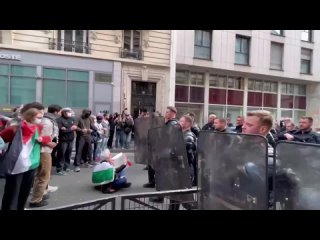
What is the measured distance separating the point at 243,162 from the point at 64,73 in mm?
17170

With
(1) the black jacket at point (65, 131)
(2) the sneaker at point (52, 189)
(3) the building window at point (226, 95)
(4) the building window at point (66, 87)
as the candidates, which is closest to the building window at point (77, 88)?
(4) the building window at point (66, 87)

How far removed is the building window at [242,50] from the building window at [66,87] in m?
11.4

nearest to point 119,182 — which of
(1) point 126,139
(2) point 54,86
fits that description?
(1) point 126,139

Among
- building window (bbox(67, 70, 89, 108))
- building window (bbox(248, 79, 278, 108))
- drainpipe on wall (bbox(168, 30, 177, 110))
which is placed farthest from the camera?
building window (bbox(248, 79, 278, 108))

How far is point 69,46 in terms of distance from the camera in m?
18.3

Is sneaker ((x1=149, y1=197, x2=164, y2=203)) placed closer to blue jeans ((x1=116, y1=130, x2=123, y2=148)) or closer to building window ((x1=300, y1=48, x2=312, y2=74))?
blue jeans ((x1=116, y1=130, x2=123, y2=148))

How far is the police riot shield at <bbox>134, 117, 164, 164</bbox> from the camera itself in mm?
6812

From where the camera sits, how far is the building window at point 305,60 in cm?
2838

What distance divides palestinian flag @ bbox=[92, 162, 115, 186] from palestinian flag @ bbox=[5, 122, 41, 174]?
7.18ft

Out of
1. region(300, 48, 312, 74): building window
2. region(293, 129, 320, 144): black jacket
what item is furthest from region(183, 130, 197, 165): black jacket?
region(300, 48, 312, 74): building window

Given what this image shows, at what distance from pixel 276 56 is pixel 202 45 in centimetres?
691

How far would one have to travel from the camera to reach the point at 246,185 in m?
2.05

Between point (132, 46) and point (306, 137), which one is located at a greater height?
point (132, 46)

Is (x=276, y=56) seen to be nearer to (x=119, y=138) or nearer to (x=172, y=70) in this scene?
(x=172, y=70)
